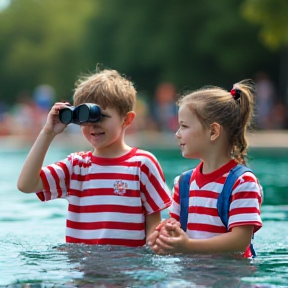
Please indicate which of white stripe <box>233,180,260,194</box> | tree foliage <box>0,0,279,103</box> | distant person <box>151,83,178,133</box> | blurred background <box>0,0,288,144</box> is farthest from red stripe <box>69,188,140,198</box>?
tree foliage <box>0,0,279,103</box>

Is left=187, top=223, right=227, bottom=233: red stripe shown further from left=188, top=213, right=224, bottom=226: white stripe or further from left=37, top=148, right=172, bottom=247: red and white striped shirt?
left=37, top=148, right=172, bottom=247: red and white striped shirt

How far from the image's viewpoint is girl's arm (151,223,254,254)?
443 centimetres

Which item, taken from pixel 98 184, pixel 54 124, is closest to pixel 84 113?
pixel 54 124

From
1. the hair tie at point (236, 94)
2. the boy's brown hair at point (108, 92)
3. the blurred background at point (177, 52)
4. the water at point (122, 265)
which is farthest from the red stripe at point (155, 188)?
the blurred background at point (177, 52)

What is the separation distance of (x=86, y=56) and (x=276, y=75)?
34.3ft

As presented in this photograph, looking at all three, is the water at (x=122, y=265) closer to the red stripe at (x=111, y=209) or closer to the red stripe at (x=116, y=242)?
the red stripe at (x=116, y=242)

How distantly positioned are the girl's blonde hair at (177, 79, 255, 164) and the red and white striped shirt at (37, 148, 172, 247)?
18.1 inches

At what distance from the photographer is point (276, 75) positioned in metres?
34.1

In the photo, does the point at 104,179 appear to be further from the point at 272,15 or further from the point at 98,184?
the point at 272,15

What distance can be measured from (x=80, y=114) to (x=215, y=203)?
2.88 feet

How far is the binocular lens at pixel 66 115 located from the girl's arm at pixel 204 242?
82cm

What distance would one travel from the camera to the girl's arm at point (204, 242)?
443 cm

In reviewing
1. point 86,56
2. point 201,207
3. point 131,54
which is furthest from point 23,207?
point 86,56

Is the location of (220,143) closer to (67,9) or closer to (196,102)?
(196,102)
